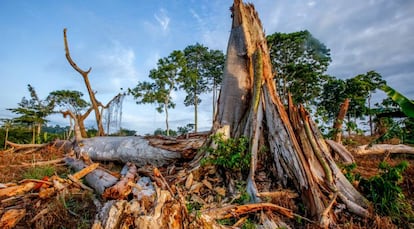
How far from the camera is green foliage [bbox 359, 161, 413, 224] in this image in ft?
9.38

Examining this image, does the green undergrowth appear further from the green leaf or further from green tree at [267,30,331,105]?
green tree at [267,30,331,105]

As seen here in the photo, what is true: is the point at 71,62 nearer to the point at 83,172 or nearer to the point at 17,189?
the point at 83,172

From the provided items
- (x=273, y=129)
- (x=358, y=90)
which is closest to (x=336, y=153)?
(x=273, y=129)

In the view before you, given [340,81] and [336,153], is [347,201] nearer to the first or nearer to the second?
[336,153]

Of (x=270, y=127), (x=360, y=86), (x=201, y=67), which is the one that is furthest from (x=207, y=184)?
(x=201, y=67)

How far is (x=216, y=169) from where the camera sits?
423 centimetres

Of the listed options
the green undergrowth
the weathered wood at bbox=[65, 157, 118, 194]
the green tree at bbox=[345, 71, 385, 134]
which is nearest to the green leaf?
the green undergrowth

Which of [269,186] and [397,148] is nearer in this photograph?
[269,186]

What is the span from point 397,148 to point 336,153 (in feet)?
10.7

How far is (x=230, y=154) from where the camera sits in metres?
3.99

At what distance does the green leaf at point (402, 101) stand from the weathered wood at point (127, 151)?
4117 millimetres

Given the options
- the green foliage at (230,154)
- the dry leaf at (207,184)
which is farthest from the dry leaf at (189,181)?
the green foliage at (230,154)

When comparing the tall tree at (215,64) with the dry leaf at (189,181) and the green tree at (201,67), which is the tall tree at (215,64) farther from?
the dry leaf at (189,181)

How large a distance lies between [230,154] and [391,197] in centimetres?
228
